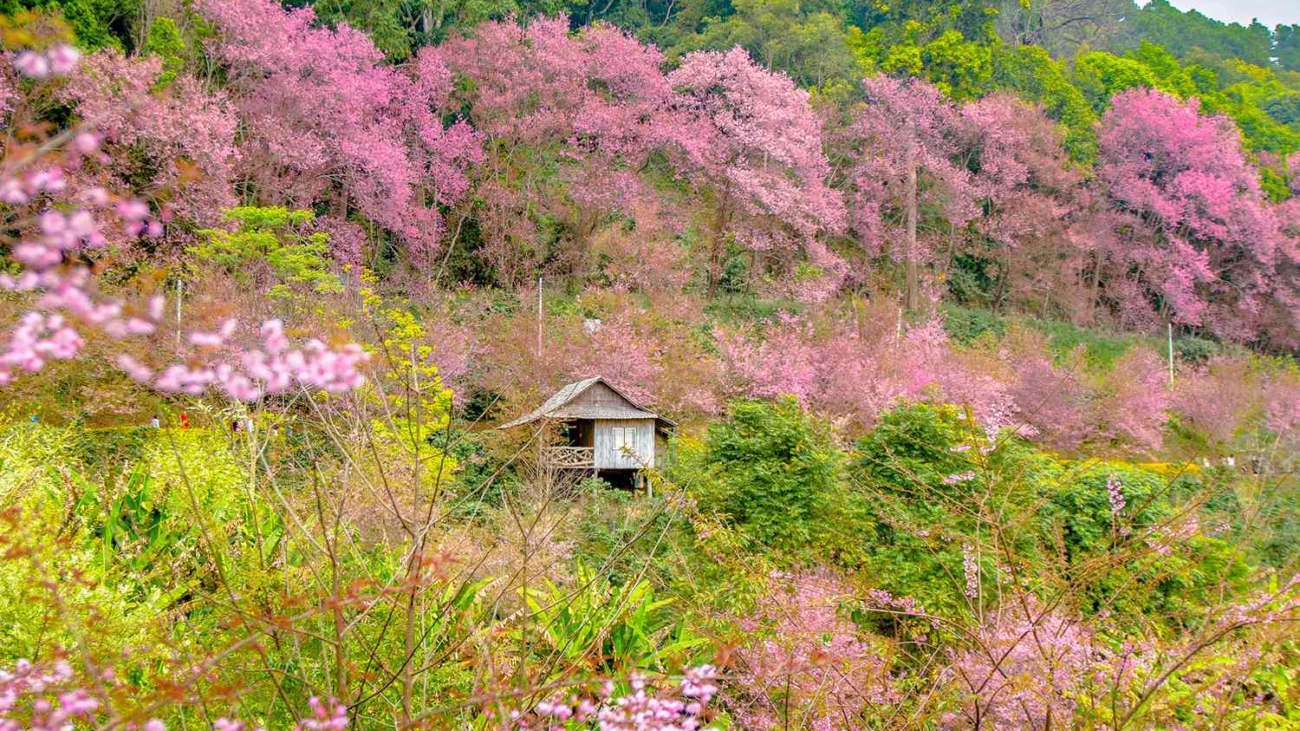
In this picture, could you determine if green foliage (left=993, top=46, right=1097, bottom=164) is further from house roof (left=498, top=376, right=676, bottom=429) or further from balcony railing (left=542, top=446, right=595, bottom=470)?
balcony railing (left=542, top=446, right=595, bottom=470)

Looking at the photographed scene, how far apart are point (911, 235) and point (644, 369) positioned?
1402cm

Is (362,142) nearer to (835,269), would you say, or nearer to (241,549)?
(835,269)

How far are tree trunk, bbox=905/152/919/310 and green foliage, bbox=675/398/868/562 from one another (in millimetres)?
19357

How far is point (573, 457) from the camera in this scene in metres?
13.6

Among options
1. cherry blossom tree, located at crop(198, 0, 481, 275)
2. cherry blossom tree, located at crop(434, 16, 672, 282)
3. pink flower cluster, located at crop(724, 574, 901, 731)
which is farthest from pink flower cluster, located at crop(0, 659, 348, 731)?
cherry blossom tree, located at crop(434, 16, 672, 282)

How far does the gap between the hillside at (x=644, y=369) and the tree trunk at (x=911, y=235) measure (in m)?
0.14

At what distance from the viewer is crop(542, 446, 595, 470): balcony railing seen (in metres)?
12.7

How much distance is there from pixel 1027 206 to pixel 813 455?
76.8ft

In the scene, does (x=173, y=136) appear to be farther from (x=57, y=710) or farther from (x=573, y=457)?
(x=57, y=710)

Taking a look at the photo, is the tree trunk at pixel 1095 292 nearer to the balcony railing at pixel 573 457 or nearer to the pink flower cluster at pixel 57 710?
the balcony railing at pixel 573 457

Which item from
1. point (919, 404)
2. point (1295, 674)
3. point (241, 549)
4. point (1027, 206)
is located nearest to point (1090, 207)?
point (1027, 206)

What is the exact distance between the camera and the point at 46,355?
144 cm

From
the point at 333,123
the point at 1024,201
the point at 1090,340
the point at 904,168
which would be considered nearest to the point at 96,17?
the point at 333,123

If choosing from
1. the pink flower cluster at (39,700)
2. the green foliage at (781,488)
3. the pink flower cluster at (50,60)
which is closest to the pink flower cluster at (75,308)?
the pink flower cluster at (50,60)
